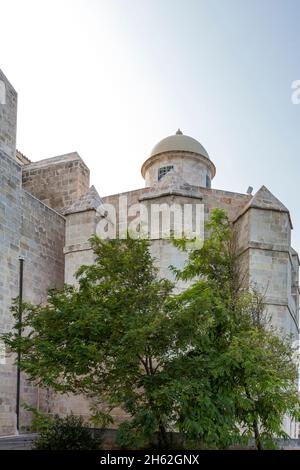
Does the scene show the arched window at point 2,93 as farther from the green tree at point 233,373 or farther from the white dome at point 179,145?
the white dome at point 179,145

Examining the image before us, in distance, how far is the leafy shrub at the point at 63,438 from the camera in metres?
9.43

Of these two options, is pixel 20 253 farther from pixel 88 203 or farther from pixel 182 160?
pixel 182 160

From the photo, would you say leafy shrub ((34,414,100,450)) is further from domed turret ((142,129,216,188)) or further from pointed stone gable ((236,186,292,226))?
domed turret ((142,129,216,188))

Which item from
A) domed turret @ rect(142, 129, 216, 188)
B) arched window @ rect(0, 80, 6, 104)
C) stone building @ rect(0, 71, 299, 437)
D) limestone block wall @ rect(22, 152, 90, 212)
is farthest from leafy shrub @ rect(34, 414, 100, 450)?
domed turret @ rect(142, 129, 216, 188)

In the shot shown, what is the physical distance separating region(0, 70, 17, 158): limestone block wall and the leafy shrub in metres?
6.91

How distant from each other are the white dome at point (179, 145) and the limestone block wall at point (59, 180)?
387 centimetres

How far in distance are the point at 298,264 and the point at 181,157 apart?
244 inches

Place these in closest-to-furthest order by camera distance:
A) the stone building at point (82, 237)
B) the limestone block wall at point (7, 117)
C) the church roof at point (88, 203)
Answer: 1. the stone building at point (82, 237)
2. the limestone block wall at point (7, 117)
3. the church roof at point (88, 203)

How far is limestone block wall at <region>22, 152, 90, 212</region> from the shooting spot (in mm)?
17109

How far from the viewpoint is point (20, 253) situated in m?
13.6

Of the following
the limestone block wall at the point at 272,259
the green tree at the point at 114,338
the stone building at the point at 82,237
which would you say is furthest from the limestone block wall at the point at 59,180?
the green tree at the point at 114,338
